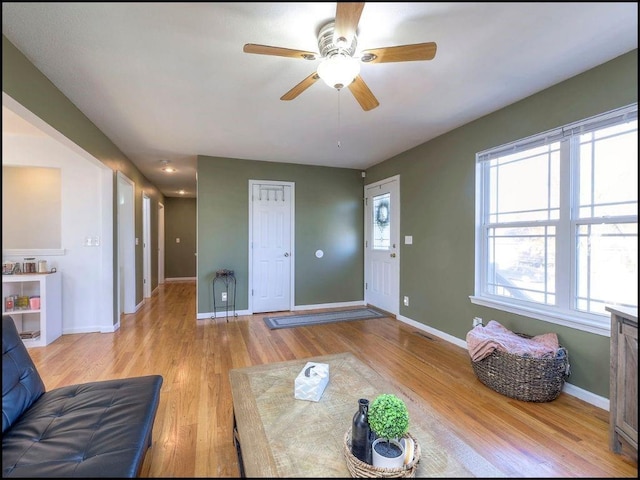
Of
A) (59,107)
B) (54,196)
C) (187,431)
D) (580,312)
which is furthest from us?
(54,196)

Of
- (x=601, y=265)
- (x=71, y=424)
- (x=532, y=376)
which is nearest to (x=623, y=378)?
(x=532, y=376)

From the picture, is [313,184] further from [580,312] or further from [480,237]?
[580,312]

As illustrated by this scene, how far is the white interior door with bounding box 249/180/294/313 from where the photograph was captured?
443 cm

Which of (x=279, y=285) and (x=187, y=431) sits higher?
(x=279, y=285)

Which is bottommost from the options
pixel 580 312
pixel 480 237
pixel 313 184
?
pixel 580 312

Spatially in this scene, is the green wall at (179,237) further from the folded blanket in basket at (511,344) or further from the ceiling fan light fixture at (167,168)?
the folded blanket in basket at (511,344)

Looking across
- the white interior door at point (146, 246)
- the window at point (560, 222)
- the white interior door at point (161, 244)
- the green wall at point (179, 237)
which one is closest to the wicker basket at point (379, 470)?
the window at point (560, 222)

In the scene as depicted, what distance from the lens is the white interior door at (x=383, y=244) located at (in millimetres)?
4215

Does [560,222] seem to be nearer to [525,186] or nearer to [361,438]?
[525,186]

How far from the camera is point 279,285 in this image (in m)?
4.57

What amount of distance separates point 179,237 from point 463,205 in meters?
6.96

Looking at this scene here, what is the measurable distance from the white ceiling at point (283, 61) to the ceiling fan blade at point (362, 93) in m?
0.21

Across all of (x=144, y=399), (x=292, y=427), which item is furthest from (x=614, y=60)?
(x=144, y=399)

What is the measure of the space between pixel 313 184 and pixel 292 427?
3.86 meters
